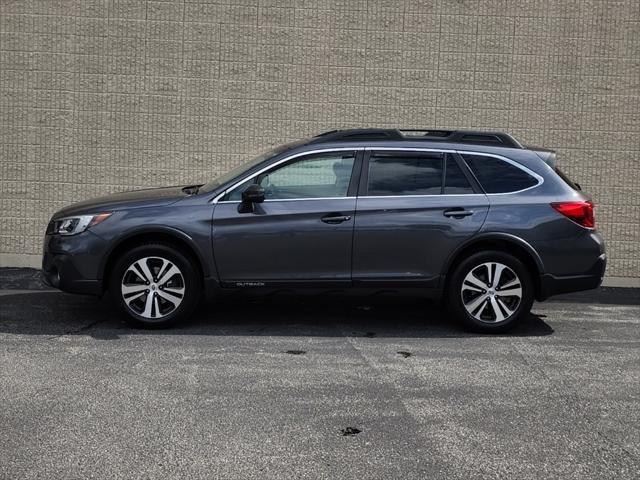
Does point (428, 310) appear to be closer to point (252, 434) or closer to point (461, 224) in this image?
point (461, 224)

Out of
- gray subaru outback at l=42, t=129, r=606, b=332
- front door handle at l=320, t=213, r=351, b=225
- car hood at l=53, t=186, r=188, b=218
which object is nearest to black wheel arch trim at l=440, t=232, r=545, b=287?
gray subaru outback at l=42, t=129, r=606, b=332

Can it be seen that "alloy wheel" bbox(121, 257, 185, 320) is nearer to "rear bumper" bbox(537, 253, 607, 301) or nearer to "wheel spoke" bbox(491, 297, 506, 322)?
"wheel spoke" bbox(491, 297, 506, 322)

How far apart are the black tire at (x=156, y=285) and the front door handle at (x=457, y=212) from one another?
224 centimetres

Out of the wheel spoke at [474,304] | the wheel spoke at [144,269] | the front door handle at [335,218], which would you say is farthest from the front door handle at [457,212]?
the wheel spoke at [144,269]

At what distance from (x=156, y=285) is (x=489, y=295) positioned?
114 inches

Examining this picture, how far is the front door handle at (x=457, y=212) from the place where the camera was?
8016 millimetres

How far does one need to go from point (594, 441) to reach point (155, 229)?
13.5 feet

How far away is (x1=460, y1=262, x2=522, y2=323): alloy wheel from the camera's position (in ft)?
26.5

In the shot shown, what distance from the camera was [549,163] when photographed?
831 cm

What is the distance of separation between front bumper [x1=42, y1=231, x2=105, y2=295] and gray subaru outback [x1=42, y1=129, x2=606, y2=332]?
0.04 ft

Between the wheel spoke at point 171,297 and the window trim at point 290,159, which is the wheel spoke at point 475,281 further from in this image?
the wheel spoke at point 171,297

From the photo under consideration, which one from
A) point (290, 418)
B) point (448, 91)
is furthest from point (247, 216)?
point (448, 91)

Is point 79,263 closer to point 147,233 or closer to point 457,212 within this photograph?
point 147,233

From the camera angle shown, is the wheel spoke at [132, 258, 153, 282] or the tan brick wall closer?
the wheel spoke at [132, 258, 153, 282]
